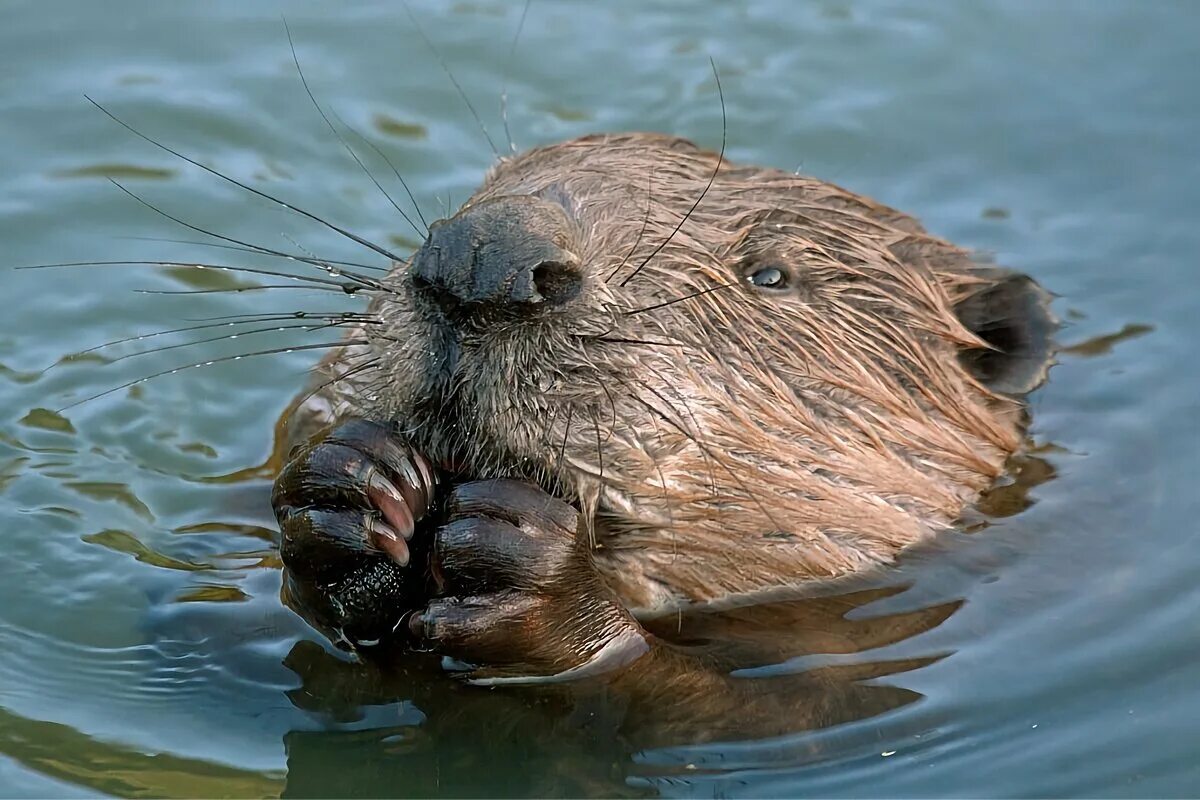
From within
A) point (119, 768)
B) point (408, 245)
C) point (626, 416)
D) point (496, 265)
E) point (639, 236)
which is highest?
point (408, 245)

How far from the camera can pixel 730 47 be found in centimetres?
698

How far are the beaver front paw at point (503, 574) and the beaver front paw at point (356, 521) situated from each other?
112 millimetres

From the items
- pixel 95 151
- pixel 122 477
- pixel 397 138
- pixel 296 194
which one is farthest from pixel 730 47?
pixel 122 477

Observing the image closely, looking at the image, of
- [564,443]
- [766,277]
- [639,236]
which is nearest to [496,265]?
[564,443]

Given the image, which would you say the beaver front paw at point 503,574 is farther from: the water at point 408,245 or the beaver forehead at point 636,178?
the beaver forehead at point 636,178

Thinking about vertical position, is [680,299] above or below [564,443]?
above

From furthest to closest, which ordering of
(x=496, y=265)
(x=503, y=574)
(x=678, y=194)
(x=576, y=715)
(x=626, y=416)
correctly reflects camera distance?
(x=678, y=194)
(x=576, y=715)
(x=626, y=416)
(x=503, y=574)
(x=496, y=265)

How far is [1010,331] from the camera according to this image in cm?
→ 441

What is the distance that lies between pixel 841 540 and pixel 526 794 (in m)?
0.91

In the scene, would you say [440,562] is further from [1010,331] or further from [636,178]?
[1010,331]

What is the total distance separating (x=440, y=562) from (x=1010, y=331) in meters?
1.75

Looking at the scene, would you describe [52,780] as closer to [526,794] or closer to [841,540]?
[526,794]

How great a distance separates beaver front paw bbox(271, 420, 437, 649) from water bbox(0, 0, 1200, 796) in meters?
0.31

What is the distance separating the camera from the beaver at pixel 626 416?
11.1 ft
